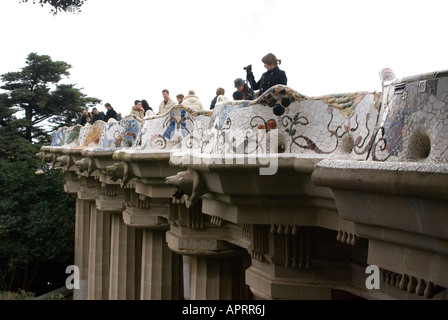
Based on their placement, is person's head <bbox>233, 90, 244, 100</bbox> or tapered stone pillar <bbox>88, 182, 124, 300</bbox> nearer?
person's head <bbox>233, 90, 244, 100</bbox>

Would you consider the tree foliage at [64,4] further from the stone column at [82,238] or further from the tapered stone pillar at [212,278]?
the stone column at [82,238]

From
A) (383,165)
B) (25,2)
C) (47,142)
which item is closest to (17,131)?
(47,142)

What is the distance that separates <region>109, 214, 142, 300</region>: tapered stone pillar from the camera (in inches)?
762

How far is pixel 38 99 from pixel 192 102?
26.7 metres

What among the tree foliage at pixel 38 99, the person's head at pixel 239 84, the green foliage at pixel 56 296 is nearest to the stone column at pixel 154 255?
the person's head at pixel 239 84

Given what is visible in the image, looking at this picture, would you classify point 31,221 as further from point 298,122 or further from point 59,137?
point 298,122

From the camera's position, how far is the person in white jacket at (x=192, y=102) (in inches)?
485

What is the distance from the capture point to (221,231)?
12008 millimetres

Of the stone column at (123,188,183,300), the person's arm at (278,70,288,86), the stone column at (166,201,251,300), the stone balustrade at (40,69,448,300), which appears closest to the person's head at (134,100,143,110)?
the stone column at (123,188,183,300)

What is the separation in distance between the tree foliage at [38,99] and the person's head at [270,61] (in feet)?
99.9

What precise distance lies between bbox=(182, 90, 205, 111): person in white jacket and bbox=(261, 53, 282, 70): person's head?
444cm

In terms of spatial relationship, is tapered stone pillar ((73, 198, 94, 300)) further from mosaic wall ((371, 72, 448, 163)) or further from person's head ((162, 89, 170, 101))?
mosaic wall ((371, 72, 448, 163))

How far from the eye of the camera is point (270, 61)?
7816 mm
